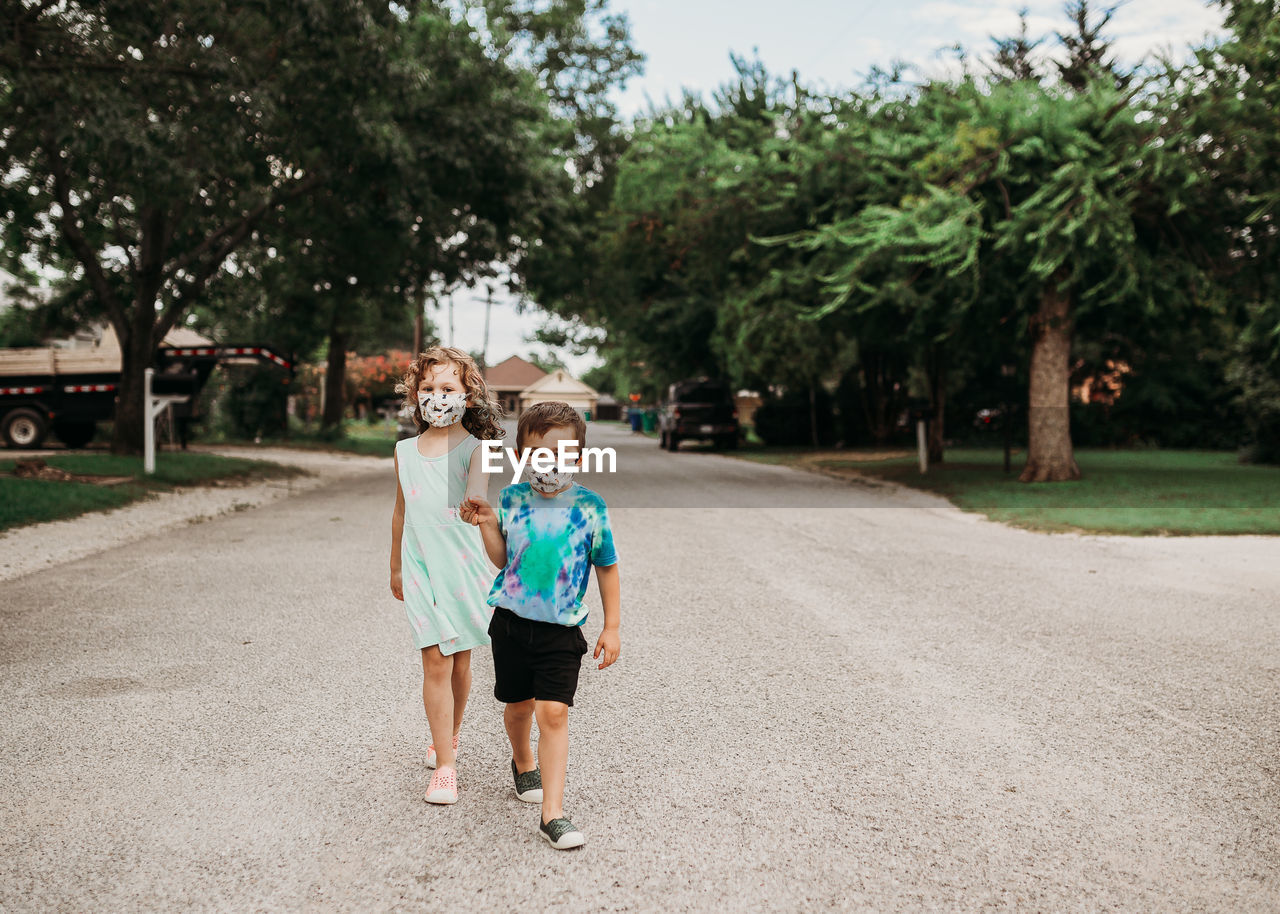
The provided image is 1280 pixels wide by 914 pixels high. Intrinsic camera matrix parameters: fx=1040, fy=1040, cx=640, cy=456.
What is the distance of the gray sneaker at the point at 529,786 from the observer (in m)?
3.62

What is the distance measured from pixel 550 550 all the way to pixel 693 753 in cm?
132

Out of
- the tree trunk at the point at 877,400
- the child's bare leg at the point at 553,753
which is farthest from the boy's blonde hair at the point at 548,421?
the tree trunk at the point at 877,400

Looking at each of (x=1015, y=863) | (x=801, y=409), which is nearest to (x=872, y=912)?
(x=1015, y=863)

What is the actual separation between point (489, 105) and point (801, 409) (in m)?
20.4

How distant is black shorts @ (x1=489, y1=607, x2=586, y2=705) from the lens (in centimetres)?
331

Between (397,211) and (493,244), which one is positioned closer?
(397,211)

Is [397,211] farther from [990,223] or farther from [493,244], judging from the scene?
[990,223]

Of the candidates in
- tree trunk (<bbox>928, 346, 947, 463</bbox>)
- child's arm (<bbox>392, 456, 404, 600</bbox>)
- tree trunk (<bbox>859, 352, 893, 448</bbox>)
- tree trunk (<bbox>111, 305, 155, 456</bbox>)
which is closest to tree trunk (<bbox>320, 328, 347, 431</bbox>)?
tree trunk (<bbox>111, 305, 155, 456</bbox>)

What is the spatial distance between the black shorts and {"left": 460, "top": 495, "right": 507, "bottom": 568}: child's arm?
6.9 inches

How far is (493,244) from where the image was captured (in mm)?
19203

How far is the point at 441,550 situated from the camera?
3609mm

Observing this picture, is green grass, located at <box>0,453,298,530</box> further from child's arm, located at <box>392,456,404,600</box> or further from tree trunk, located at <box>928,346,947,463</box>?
tree trunk, located at <box>928,346,947,463</box>

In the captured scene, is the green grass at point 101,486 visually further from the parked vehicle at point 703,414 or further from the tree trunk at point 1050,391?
the parked vehicle at point 703,414

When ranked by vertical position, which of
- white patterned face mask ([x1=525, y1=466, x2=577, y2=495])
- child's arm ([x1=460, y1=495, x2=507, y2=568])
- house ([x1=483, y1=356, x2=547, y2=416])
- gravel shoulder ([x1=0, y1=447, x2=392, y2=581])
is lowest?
gravel shoulder ([x1=0, y1=447, x2=392, y2=581])
